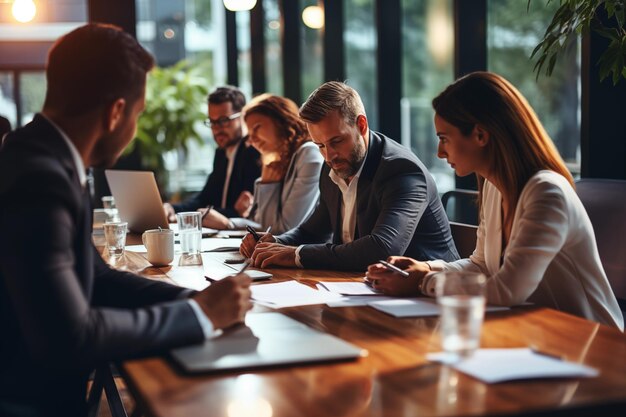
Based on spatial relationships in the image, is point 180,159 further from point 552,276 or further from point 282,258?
point 552,276

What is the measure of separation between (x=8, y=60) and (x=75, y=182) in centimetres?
881

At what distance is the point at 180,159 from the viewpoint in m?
8.22

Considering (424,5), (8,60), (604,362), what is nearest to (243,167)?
(424,5)

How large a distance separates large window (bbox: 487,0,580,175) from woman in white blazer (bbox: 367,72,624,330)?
164cm

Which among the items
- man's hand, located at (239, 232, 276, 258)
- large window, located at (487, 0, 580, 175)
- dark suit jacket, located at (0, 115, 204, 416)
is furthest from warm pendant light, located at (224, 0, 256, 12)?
dark suit jacket, located at (0, 115, 204, 416)

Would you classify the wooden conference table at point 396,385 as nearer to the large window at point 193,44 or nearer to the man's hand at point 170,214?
the man's hand at point 170,214

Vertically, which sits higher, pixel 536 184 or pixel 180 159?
pixel 536 184

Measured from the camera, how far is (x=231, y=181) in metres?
4.95

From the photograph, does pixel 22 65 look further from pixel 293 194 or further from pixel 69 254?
pixel 69 254

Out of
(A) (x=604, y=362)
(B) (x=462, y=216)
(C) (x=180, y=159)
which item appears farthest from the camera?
(C) (x=180, y=159)

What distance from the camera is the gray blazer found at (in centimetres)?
394

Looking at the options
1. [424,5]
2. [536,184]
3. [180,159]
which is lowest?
[180,159]

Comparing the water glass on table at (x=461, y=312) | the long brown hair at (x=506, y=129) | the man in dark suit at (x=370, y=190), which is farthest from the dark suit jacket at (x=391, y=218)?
the water glass on table at (x=461, y=312)

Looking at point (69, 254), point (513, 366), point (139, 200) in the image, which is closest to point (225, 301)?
point (69, 254)
